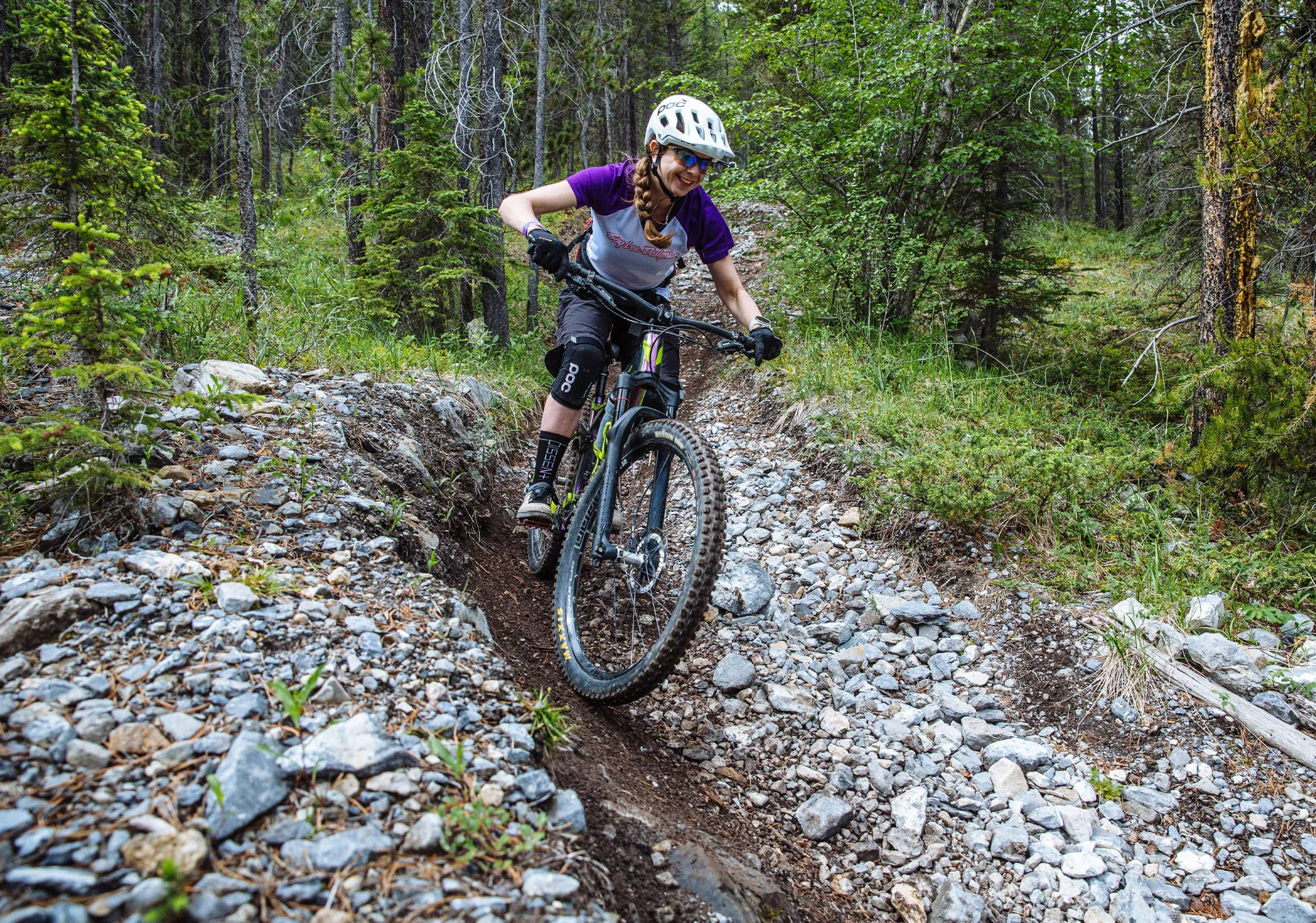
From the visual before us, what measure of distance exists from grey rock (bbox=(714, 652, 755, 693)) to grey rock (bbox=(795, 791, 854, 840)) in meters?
0.77

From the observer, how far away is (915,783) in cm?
304

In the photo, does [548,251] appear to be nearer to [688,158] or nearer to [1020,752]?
[688,158]

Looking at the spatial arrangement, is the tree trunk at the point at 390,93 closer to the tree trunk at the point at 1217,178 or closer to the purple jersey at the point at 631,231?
the purple jersey at the point at 631,231

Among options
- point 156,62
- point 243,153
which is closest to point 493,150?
point 243,153

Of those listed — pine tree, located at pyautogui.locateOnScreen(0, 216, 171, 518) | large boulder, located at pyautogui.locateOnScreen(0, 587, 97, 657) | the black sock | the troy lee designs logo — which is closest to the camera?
large boulder, located at pyautogui.locateOnScreen(0, 587, 97, 657)

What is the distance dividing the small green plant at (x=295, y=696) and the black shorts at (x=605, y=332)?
2.14 meters

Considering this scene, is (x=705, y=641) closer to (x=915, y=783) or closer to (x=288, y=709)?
(x=915, y=783)

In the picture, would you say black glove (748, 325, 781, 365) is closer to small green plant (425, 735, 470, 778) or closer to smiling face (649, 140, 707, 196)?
smiling face (649, 140, 707, 196)

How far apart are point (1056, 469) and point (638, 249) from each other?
3.32 meters

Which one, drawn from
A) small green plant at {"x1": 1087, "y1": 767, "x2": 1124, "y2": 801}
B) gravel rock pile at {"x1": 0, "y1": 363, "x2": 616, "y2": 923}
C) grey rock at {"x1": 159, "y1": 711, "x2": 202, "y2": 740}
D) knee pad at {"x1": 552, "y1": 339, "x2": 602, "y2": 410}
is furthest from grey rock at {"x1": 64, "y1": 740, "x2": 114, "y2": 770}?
small green plant at {"x1": 1087, "y1": 767, "x2": 1124, "y2": 801}

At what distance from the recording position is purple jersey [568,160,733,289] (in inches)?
145

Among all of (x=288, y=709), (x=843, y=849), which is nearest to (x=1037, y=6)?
(x=843, y=849)

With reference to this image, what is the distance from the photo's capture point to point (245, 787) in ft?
5.34

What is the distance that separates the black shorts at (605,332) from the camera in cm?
354
